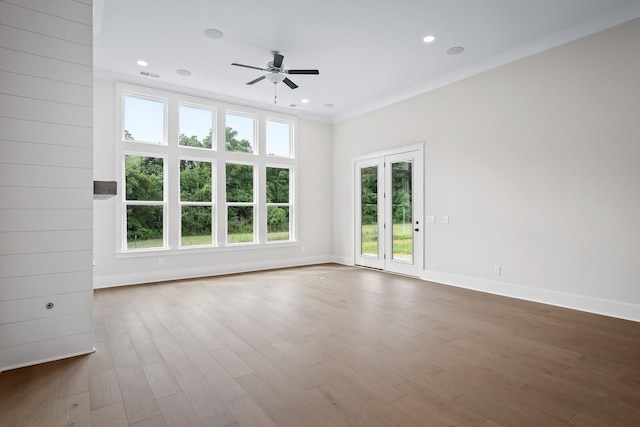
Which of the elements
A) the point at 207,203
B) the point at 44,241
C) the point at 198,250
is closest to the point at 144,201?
the point at 207,203

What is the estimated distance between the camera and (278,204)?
24.1 ft

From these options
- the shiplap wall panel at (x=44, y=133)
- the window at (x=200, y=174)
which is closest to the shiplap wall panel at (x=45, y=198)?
the shiplap wall panel at (x=44, y=133)

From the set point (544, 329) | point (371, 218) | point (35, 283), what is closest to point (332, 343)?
point (544, 329)

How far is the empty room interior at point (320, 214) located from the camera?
92.5 inches

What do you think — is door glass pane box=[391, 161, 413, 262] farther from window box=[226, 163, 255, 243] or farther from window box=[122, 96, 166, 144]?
window box=[122, 96, 166, 144]

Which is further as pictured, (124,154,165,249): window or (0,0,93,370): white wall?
(124,154,165,249): window

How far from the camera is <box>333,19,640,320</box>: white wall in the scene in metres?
3.77

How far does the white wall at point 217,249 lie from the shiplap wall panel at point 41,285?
286cm

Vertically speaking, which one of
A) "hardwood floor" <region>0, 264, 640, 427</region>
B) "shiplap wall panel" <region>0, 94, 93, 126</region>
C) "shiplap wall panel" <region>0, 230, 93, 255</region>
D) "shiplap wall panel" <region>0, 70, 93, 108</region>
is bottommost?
"hardwood floor" <region>0, 264, 640, 427</region>

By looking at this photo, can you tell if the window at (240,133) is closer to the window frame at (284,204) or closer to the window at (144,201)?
the window frame at (284,204)

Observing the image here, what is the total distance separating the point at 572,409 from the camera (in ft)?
6.64

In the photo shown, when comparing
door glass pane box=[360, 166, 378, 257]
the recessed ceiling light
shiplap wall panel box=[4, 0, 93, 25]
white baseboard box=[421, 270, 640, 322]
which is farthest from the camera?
door glass pane box=[360, 166, 378, 257]

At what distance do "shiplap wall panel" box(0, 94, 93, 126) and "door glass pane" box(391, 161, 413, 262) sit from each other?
16.4 ft

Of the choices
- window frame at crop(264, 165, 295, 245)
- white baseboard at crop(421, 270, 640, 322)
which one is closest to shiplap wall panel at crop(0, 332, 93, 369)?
window frame at crop(264, 165, 295, 245)
